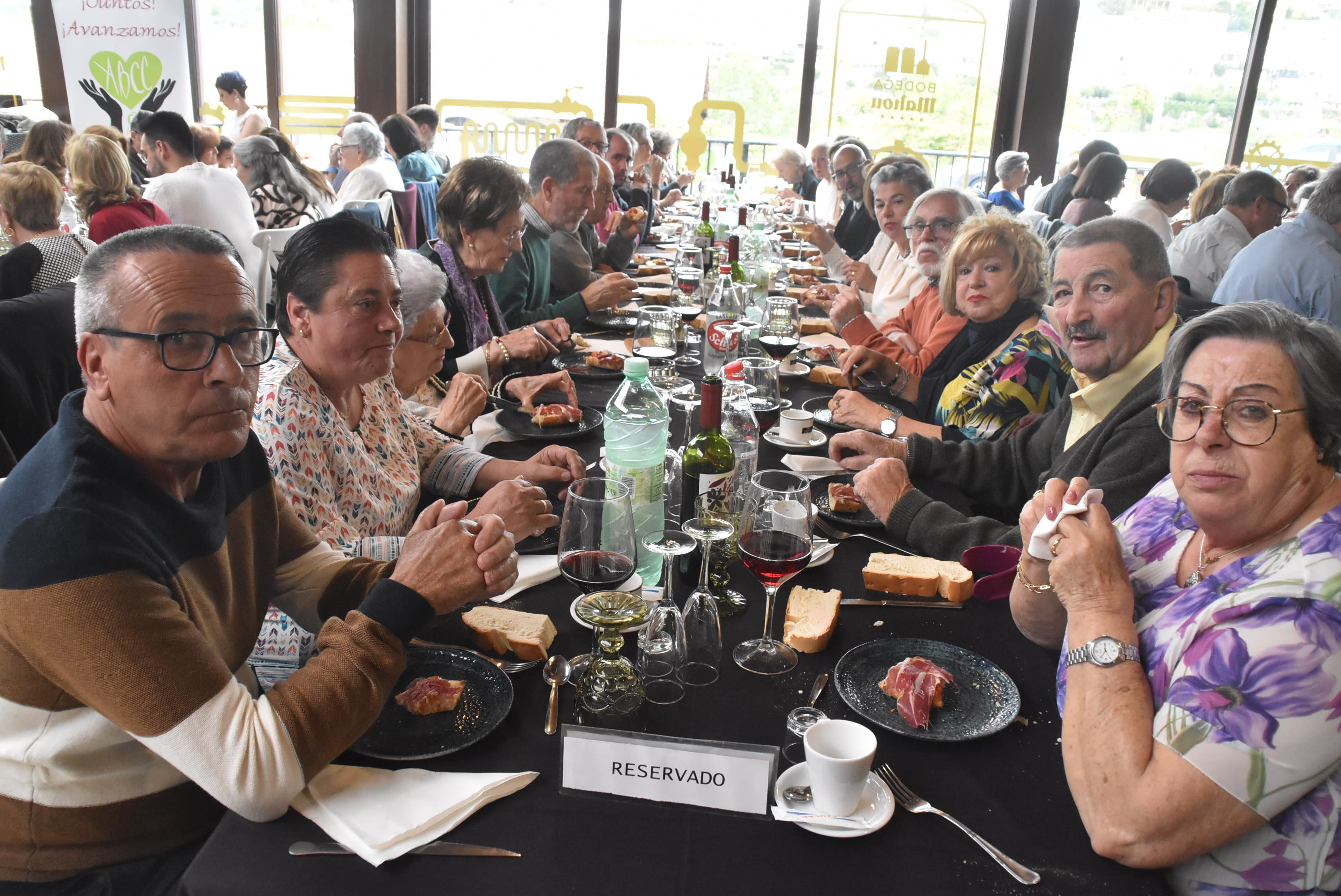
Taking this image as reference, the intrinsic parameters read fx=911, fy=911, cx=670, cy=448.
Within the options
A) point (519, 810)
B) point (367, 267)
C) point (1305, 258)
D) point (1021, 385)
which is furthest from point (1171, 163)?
point (519, 810)

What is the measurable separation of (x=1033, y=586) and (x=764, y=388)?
1.13m

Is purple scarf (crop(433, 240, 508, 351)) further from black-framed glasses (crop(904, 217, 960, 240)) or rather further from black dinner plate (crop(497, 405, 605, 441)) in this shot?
black-framed glasses (crop(904, 217, 960, 240))

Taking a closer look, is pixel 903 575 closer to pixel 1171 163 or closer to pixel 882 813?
pixel 882 813

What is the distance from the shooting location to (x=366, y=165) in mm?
5977

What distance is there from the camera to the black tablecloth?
2.95 ft

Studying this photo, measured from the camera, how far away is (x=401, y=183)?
20.6 ft

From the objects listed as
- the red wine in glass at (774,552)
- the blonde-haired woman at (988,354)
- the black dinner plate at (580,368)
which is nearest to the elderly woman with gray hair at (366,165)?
the black dinner plate at (580,368)

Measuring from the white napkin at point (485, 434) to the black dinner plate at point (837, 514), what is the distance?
0.76 metres

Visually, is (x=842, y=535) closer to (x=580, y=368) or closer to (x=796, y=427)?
(x=796, y=427)

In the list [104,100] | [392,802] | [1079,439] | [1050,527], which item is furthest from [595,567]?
[104,100]

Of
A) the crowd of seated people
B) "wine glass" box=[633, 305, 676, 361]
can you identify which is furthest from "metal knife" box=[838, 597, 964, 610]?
"wine glass" box=[633, 305, 676, 361]

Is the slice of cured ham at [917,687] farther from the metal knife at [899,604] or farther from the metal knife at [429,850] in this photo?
the metal knife at [429,850]

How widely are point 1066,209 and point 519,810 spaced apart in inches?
227

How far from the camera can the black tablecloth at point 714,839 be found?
0.90 m
